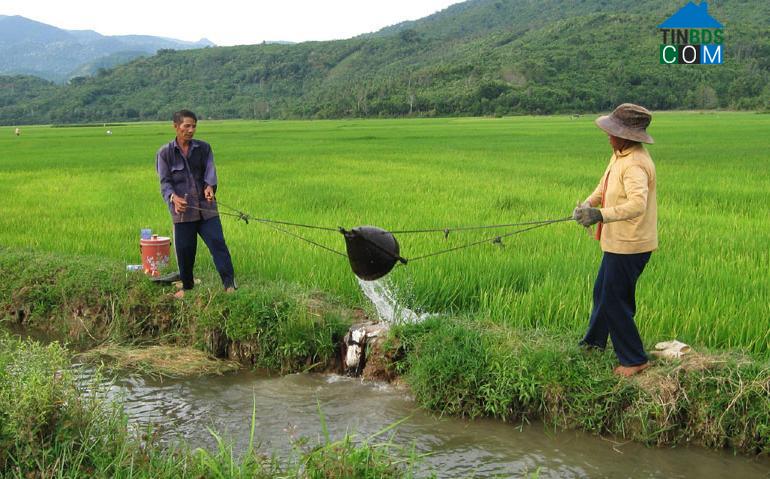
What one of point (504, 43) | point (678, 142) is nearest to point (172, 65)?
point (504, 43)

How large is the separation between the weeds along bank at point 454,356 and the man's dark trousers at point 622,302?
0.45ft

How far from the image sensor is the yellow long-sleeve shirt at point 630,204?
3.47 metres

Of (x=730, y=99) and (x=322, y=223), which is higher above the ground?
(x=730, y=99)

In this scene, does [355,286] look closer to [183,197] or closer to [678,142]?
[183,197]

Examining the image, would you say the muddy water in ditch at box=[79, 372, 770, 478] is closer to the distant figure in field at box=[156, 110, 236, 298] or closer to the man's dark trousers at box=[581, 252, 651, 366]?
the man's dark trousers at box=[581, 252, 651, 366]

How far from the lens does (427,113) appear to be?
214 ft

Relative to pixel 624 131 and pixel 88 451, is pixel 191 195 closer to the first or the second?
pixel 88 451

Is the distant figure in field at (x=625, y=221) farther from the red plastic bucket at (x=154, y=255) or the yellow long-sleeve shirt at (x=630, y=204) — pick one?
the red plastic bucket at (x=154, y=255)

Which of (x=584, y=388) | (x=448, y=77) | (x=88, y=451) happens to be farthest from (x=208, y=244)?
(x=448, y=77)

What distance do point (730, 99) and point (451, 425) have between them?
66.1 metres

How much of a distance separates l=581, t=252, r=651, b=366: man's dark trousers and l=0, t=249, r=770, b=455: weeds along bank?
0.45ft

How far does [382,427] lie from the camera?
12.7 ft

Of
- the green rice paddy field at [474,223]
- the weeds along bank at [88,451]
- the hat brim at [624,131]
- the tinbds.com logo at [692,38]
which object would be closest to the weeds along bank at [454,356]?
the green rice paddy field at [474,223]

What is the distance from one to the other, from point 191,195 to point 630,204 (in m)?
3.30
